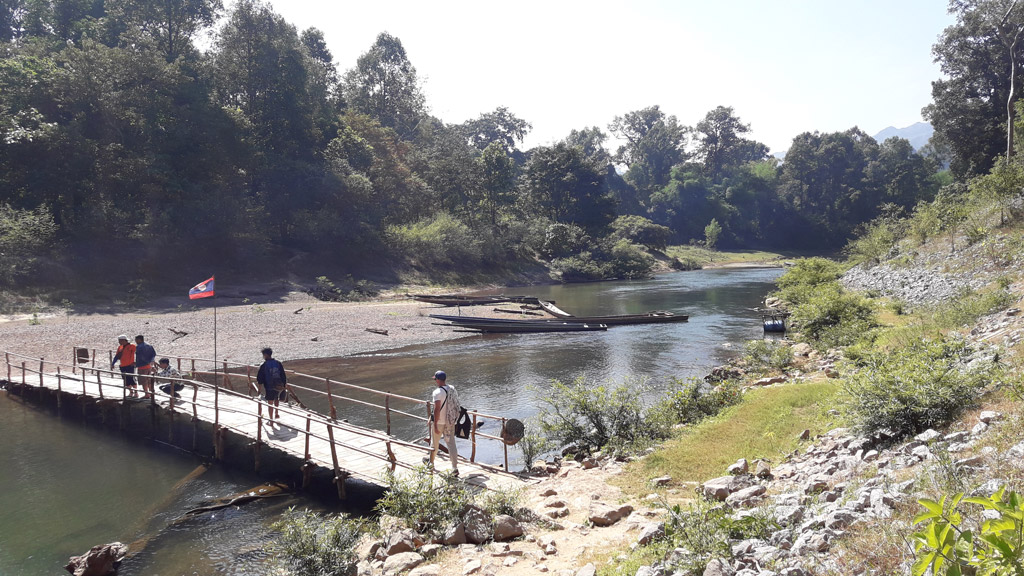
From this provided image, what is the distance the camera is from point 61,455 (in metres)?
16.0

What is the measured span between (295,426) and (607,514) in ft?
30.4

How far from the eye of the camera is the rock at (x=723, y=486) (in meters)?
8.66

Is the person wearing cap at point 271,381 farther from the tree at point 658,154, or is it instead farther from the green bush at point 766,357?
the tree at point 658,154

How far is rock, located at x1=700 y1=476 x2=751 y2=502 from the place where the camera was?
8.66m

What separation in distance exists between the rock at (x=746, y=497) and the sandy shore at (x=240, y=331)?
2464cm

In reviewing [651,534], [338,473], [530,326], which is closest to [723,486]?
[651,534]

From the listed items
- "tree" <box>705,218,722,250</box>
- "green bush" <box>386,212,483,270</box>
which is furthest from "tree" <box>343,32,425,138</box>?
"tree" <box>705,218,722,250</box>

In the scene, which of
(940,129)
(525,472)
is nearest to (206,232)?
(525,472)

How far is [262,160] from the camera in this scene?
55.0 metres

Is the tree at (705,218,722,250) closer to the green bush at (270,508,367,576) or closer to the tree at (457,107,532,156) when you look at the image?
the tree at (457,107,532,156)

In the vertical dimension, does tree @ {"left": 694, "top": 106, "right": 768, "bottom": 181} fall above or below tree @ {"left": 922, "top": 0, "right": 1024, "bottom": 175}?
above

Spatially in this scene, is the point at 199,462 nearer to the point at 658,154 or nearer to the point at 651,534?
the point at 651,534

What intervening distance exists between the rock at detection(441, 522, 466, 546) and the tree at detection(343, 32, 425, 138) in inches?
3650

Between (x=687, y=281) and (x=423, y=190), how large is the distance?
1417 inches
